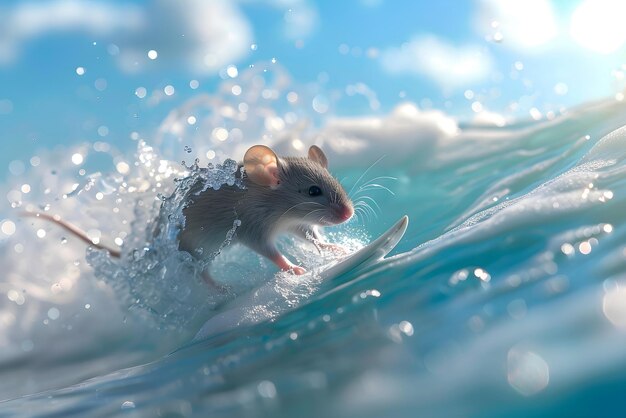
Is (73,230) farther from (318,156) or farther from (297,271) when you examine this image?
(318,156)

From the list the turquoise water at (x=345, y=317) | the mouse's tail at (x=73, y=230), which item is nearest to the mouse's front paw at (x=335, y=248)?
the turquoise water at (x=345, y=317)

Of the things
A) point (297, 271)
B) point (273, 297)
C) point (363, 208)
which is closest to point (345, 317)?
point (273, 297)

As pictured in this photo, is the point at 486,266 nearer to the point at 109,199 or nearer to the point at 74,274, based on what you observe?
the point at 109,199

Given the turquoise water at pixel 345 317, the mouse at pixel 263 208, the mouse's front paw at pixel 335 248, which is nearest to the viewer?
the turquoise water at pixel 345 317

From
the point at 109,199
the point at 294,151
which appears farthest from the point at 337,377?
the point at 294,151

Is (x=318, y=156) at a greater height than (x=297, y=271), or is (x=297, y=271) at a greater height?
(x=318, y=156)

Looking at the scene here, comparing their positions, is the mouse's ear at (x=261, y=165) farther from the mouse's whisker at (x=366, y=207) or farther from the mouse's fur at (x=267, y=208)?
the mouse's whisker at (x=366, y=207)
